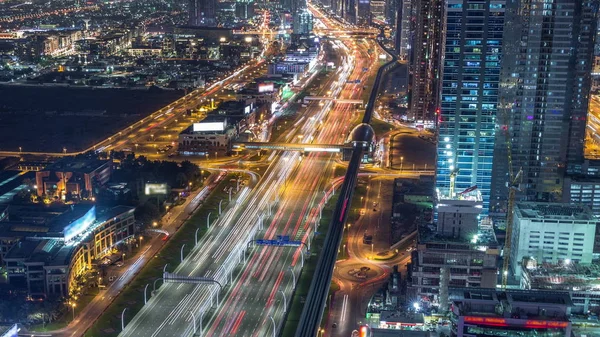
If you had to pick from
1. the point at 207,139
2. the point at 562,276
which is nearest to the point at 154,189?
the point at 207,139

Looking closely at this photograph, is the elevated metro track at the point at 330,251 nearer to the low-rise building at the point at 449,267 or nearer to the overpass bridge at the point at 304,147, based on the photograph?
the overpass bridge at the point at 304,147

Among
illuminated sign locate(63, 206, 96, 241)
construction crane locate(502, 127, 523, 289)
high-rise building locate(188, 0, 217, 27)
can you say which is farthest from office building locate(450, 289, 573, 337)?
high-rise building locate(188, 0, 217, 27)

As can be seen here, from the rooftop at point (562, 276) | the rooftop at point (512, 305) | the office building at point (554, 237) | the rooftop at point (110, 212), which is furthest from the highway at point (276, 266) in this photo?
the office building at point (554, 237)

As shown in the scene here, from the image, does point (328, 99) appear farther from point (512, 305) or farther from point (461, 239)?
point (512, 305)

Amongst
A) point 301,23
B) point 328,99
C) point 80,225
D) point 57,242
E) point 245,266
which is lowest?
point 245,266

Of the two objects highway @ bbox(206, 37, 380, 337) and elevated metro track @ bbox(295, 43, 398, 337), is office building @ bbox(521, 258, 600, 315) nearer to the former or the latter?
elevated metro track @ bbox(295, 43, 398, 337)
